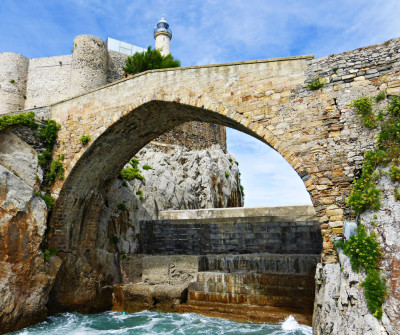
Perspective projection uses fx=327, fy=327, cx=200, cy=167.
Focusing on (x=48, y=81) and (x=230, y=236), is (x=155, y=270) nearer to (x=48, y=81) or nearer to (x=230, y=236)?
(x=230, y=236)

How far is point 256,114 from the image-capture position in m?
6.69

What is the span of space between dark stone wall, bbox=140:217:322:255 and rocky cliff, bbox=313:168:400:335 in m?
4.44

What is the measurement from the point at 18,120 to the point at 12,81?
1662cm

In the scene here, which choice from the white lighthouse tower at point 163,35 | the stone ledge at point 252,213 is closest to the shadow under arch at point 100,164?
the stone ledge at point 252,213

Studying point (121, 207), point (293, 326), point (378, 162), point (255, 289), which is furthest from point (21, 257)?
point (378, 162)

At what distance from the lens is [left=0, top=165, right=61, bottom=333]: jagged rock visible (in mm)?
7336

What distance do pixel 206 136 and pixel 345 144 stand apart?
17.3 meters

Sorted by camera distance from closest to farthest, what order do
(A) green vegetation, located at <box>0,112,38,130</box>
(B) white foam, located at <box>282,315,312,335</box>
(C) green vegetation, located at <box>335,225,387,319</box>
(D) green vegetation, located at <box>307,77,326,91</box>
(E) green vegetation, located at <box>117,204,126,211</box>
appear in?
1. (C) green vegetation, located at <box>335,225,387,319</box>
2. (D) green vegetation, located at <box>307,77,326,91</box>
3. (B) white foam, located at <box>282,315,312,335</box>
4. (A) green vegetation, located at <box>0,112,38,130</box>
5. (E) green vegetation, located at <box>117,204,126,211</box>

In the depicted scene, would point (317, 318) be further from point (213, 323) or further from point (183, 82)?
point (183, 82)

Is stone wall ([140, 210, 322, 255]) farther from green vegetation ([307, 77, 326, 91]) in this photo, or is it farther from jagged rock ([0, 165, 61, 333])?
green vegetation ([307, 77, 326, 91])

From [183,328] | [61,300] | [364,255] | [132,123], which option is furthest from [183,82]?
[61,300]

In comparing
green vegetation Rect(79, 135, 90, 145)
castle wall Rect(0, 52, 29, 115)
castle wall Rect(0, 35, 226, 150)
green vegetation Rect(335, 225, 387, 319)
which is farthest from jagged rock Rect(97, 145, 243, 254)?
castle wall Rect(0, 52, 29, 115)

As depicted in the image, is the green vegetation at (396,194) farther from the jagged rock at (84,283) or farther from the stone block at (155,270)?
the jagged rock at (84,283)

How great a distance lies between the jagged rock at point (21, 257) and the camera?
289 inches
